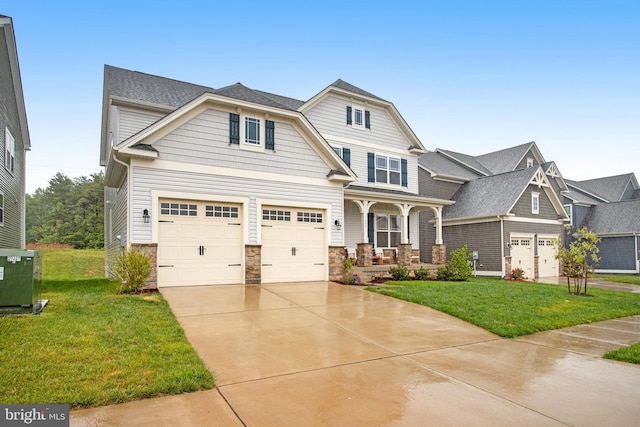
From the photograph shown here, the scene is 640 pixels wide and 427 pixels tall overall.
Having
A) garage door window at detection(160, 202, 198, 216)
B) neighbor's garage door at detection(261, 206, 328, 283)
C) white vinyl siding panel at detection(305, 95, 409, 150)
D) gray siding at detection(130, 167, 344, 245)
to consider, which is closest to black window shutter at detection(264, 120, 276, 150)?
gray siding at detection(130, 167, 344, 245)

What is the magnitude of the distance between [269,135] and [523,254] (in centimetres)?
1601

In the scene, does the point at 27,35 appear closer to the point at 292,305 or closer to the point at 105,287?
the point at 105,287

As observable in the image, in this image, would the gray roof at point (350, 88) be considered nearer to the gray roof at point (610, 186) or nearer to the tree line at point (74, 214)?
the gray roof at point (610, 186)

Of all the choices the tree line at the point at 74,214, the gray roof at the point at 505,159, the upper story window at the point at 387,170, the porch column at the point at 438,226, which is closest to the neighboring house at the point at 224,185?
the upper story window at the point at 387,170

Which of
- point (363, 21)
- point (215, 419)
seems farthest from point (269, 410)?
point (363, 21)

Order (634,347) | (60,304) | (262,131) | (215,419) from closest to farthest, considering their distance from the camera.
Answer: (215,419)
(634,347)
(60,304)
(262,131)

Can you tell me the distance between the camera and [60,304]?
733cm

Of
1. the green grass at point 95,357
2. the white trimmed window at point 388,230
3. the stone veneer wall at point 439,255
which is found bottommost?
the green grass at point 95,357

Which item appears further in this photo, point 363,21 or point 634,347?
point 363,21

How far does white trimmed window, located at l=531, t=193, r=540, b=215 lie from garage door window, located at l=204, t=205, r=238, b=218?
17378mm

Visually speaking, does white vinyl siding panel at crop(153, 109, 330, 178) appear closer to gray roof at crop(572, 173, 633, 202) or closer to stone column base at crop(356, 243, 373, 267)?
stone column base at crop(356, 243, 373, 267)

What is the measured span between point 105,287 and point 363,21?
14160 mm

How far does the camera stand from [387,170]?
62.1 feet

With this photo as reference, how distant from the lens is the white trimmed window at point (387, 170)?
1862 cm
